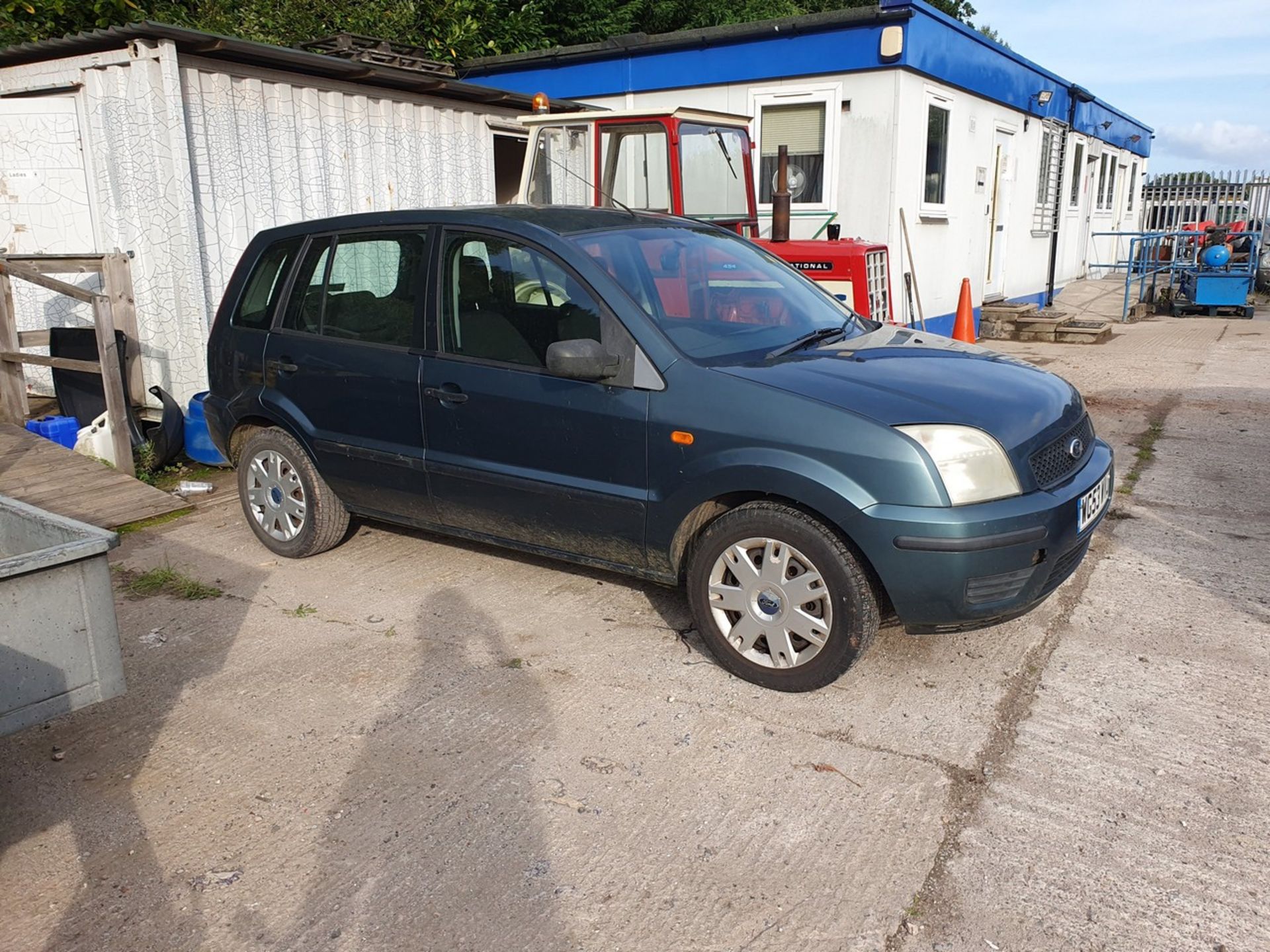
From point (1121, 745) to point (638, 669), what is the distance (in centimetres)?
178

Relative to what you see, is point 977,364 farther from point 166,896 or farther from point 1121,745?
point 166,896

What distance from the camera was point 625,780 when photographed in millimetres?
3264

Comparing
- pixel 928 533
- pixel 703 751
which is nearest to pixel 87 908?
pixel 703 751

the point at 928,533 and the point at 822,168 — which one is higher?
the point at 822,168

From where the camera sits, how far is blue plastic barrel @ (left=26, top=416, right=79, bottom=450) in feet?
23.3

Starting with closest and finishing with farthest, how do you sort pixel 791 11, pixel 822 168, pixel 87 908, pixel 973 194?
1. pixel 87 908
2. pixel 822 168
3. pixel 973 194
4. pixel 791 11

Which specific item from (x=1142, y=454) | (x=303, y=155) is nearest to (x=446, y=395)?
(x=303, y=155)

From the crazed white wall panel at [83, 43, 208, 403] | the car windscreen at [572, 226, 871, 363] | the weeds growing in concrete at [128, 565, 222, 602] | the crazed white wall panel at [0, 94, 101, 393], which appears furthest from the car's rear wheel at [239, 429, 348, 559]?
the crazed white wall panel at [0, 94, 101, 393]

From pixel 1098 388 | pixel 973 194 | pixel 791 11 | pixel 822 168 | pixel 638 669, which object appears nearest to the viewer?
pixel 638 669

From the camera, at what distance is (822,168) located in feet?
37.6

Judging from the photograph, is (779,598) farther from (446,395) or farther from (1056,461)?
(446,395)

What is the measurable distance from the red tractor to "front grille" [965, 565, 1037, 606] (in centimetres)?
467

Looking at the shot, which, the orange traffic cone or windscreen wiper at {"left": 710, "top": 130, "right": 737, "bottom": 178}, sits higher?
windscreen wiper at {"left": 710, "top": 130, "right": 737, "bottom": 178}

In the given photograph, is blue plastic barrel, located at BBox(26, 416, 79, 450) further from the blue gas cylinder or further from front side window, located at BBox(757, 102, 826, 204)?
the blue gas cylinder
